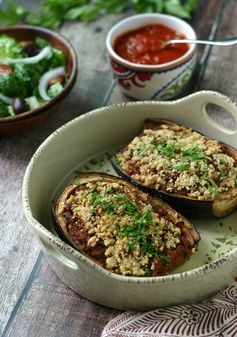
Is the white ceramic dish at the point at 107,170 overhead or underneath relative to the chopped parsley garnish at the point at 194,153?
underneath

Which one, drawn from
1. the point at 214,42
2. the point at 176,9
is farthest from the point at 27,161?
the point at 176,9

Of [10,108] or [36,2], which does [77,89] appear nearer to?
[10,108]

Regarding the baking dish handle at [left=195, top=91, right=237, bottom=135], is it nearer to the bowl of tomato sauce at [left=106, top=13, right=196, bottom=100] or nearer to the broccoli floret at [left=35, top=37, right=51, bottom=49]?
the bowl of tomato sauce at [left=106, top=13, right=196, bottom=100]

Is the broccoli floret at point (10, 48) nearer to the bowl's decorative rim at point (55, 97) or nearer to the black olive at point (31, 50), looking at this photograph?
the black olive at point (31, 50)

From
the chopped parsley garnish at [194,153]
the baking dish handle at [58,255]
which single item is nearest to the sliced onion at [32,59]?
the chopped parsley garnish at [194,153]

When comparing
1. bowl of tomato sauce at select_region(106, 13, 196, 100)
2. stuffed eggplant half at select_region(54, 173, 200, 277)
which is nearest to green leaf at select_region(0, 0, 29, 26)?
bowl of tomato sauce at select_region(106, 13, 196, 100)

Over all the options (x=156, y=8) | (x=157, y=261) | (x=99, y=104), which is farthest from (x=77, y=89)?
(x=157, y=261)
